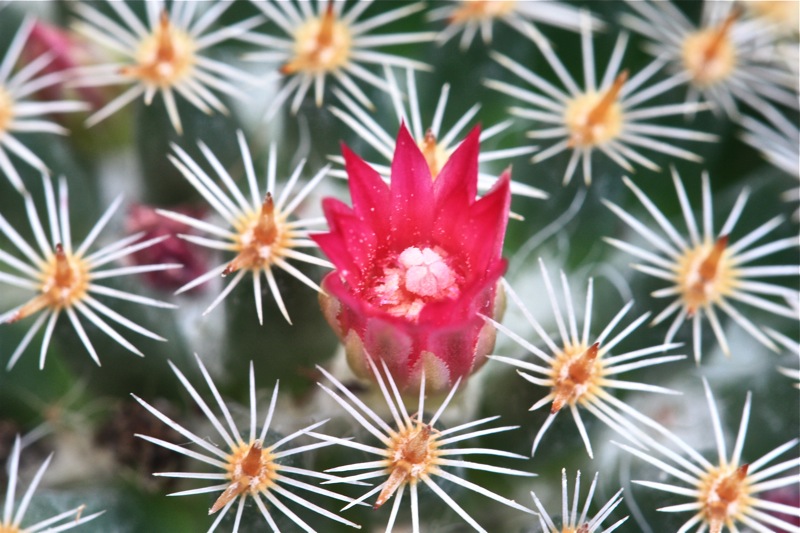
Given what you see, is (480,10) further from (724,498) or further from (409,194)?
(724,498)

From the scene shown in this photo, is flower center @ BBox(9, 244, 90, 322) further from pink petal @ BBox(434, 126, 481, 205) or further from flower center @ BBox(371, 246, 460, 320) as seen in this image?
pink petal @ BBox(434, 126, 481, 205)

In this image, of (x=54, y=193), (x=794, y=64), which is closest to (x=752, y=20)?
(x=794, y=64)

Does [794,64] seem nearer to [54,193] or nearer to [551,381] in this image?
[551,381]

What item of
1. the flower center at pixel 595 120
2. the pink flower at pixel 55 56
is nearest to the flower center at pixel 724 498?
the flower center at pixel 595 120

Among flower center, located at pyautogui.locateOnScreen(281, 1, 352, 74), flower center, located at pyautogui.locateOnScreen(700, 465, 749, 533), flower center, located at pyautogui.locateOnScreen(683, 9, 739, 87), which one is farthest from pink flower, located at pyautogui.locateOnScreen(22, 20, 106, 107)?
flower center, located at pyautogui.locateOnScreen(700, 465, 749, 533)

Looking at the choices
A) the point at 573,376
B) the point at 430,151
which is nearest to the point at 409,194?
the point at 430,151

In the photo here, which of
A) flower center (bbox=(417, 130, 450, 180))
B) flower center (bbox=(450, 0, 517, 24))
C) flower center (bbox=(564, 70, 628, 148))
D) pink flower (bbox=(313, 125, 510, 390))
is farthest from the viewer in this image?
flower center (bbox=(450, 0, 517, 24))

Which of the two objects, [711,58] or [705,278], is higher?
[711,58]
